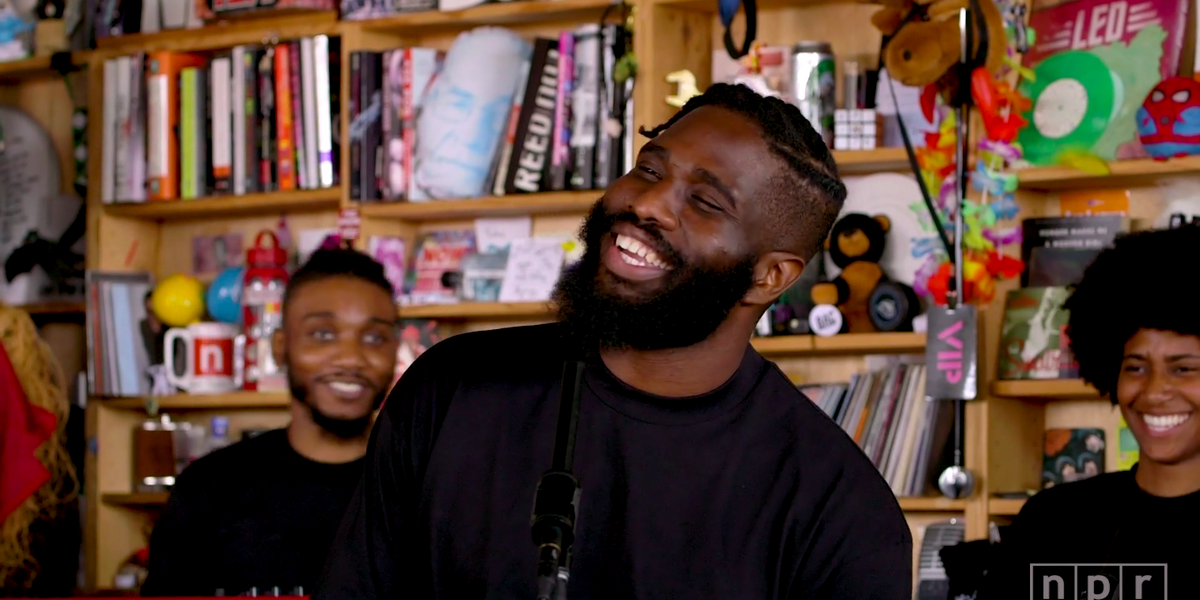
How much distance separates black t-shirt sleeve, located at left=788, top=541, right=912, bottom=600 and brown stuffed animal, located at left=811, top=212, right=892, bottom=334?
→ 5.77 feet

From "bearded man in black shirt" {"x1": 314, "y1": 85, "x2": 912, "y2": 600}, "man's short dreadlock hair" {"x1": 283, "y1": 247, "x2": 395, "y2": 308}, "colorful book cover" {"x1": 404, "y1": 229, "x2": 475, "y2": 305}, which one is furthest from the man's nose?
"colorful book cover" {"x1": 404, "y1": 229, "x2": 475, "y2": 305}

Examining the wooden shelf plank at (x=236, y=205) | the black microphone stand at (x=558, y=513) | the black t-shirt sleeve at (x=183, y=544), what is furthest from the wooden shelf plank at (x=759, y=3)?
the black microphone stand at (x=558, y=513)

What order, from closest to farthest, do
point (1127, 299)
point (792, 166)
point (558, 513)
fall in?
point (558, 513) < point (792, 166) < point (1127, 299)

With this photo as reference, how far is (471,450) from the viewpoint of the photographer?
1.55 m

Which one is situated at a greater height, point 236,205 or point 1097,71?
point 1097,71

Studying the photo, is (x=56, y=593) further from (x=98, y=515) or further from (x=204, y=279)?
(x=204, y=279)

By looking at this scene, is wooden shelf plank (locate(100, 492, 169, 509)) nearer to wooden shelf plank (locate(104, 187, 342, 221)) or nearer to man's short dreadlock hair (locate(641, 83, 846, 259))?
wooden shelf plank (locate(104, 187, 342, 221))

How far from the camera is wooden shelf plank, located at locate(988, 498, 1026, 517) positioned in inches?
121

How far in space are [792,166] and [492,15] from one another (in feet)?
6.86

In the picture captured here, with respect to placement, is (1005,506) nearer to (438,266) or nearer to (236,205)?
(438,266)

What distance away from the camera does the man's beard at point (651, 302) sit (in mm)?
1521

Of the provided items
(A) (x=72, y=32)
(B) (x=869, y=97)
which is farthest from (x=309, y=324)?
(A) (x=72, y=32)

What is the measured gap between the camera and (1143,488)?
8.18 feet

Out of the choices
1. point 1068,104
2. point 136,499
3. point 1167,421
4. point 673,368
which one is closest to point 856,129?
point 1068,104
